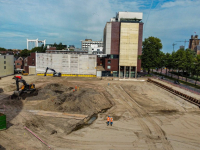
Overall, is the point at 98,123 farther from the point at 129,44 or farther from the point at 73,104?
the point at 129,44

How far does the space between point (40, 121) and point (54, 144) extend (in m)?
6.64

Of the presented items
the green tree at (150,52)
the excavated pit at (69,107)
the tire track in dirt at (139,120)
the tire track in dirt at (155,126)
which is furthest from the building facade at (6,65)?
the green tree at (150,52)

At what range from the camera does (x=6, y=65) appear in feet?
193

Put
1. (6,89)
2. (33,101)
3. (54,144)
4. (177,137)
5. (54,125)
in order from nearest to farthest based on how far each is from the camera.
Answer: (54,144) < (177,137) < (54,125) < (33,101) < (6,89)

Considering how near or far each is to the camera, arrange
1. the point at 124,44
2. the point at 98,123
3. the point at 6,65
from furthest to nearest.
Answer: the point at 124,44
the point at 6,65
the point at 98,123

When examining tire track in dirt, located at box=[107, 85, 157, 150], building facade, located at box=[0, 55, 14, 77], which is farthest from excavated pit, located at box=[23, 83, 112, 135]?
building facade, located at box=[0, 55, 14, 77]

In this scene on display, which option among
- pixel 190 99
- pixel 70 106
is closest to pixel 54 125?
pixel 70 106

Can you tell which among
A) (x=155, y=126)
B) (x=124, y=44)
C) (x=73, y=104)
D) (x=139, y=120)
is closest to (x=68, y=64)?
(x=124, y=44)

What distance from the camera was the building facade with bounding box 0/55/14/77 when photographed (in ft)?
184

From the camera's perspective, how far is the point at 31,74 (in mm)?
67125

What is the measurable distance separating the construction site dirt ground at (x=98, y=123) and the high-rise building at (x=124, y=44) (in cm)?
2760

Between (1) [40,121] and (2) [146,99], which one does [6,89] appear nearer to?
(1) [40,121]

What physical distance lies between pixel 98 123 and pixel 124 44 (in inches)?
1694

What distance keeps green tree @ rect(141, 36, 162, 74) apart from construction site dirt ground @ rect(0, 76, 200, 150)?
3413 cm
